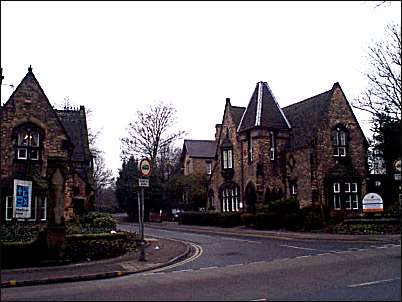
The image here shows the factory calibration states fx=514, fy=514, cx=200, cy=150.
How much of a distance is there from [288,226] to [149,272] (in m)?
19.9

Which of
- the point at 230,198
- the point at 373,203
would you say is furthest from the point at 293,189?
the point at 373,203

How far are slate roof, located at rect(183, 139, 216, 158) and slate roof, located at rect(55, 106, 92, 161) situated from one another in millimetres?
32479

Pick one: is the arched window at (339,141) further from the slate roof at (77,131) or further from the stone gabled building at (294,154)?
the slate roof at (77,131)

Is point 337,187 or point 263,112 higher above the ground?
point 263,112

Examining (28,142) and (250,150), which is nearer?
(28,142)

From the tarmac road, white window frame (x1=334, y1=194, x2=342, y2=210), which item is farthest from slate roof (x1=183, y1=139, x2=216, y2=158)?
the tarmac road

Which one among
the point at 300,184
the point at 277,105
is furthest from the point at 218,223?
the point at 277,105

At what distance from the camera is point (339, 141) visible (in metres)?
41.1

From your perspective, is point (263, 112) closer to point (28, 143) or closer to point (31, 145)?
point (31, 145)

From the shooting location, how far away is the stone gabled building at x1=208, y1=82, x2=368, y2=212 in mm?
39719

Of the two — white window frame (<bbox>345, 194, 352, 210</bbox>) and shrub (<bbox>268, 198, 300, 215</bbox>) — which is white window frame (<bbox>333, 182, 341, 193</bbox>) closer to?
white window frame (<bbox>345, 194, 352, 210</bbox>)

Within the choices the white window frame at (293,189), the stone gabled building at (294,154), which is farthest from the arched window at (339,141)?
the white window frame at (293,189)

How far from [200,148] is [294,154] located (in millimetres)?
33418

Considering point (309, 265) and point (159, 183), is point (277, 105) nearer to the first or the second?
point (159, 183)
